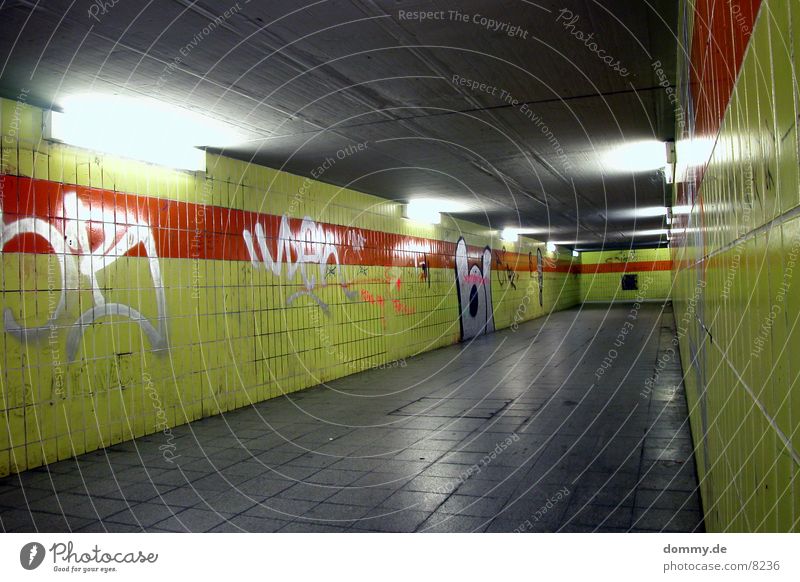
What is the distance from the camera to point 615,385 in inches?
325

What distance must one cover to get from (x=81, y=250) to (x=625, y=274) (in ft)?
108

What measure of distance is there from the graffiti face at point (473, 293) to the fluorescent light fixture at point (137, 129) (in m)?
9.30

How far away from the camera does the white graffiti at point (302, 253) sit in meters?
7.87

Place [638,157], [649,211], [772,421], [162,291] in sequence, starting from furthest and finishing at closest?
[649,211] → [638,157] → [162,291] → [772,421]

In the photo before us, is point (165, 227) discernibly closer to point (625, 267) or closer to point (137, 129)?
point (137, 129)

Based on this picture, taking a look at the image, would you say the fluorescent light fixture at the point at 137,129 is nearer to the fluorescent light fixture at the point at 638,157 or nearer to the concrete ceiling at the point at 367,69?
the concrete ceiling at the point at 367,69

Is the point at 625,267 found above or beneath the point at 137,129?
beneath

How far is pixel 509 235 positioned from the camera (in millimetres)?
19594

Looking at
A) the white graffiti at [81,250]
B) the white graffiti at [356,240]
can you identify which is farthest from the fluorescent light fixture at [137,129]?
the white graffiti at [356,240]

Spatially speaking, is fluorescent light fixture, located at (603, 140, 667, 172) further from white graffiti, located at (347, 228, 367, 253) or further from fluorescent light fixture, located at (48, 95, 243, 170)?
fluorescent light fixture, located at (48, 95, 243, 170)

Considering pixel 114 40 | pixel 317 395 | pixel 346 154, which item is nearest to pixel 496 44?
pixel 114 40
